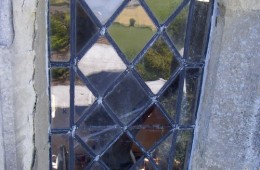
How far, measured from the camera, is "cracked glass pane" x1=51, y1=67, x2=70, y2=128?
4.34 ft

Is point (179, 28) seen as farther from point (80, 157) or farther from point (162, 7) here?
point (80, 157)

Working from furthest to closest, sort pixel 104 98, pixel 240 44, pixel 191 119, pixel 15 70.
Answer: pixel 191 119, pixel 104 98, pixel 240 44, pixel 15 70

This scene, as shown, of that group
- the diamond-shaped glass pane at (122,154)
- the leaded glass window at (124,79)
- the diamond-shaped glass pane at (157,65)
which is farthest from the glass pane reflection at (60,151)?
the diamond-shaped glass pane at (157,65)

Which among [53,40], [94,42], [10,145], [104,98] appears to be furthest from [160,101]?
[10,145]

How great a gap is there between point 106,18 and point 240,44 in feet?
1.43

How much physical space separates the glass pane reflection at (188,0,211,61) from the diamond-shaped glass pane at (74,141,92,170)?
50 cm

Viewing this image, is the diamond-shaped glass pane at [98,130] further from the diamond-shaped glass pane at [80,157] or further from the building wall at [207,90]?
the building wall at [207,90]

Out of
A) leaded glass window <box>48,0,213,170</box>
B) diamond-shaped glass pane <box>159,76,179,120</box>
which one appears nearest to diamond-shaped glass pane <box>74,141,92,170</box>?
leaded glass window <box>48,0,213,170</box>

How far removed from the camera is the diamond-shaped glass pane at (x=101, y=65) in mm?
1321

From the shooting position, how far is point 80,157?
1.44 metres

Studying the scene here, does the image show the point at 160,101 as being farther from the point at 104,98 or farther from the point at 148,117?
the point at 104,98

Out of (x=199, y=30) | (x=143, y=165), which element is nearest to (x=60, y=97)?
(x=143, y=165)

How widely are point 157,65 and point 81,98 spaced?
0.95ft

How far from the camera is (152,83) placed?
1.42m
